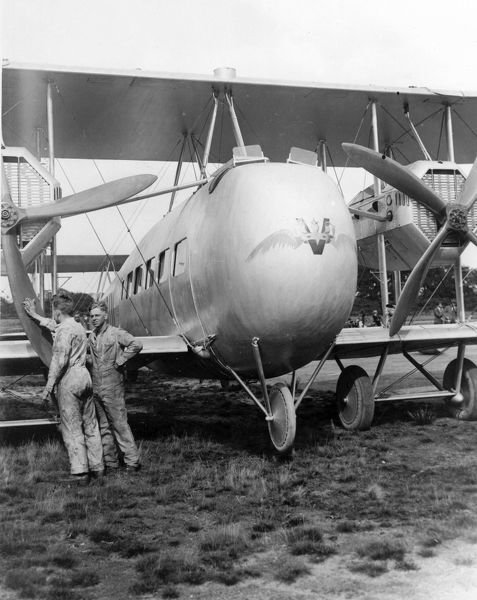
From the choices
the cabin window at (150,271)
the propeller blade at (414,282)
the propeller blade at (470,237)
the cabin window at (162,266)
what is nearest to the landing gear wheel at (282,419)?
the propeller blade at (414,282)

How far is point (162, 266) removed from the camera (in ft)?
30.9

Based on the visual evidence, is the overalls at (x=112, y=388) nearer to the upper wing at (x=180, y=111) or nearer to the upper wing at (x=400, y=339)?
the upper wing at (x=400, y=339)

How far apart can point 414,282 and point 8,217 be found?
18.2 feet

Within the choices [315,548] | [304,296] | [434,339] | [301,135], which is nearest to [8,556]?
[315,548]

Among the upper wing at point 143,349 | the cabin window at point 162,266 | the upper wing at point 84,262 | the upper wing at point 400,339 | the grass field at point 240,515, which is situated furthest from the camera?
the upper wing at point 84,262

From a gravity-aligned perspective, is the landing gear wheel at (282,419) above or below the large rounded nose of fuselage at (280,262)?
below

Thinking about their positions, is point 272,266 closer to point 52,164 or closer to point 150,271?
point 150,271

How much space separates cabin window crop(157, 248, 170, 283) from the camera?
9.10 m

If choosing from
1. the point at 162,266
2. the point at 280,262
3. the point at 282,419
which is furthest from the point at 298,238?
the point at 162,266

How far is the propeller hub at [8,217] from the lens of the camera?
7539mm

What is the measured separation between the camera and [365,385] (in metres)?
8.94

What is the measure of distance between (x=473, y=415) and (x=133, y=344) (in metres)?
5.73

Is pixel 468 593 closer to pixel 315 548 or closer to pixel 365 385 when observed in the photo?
pixel 315 548

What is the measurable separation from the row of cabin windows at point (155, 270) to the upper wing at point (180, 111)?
2988 mm
